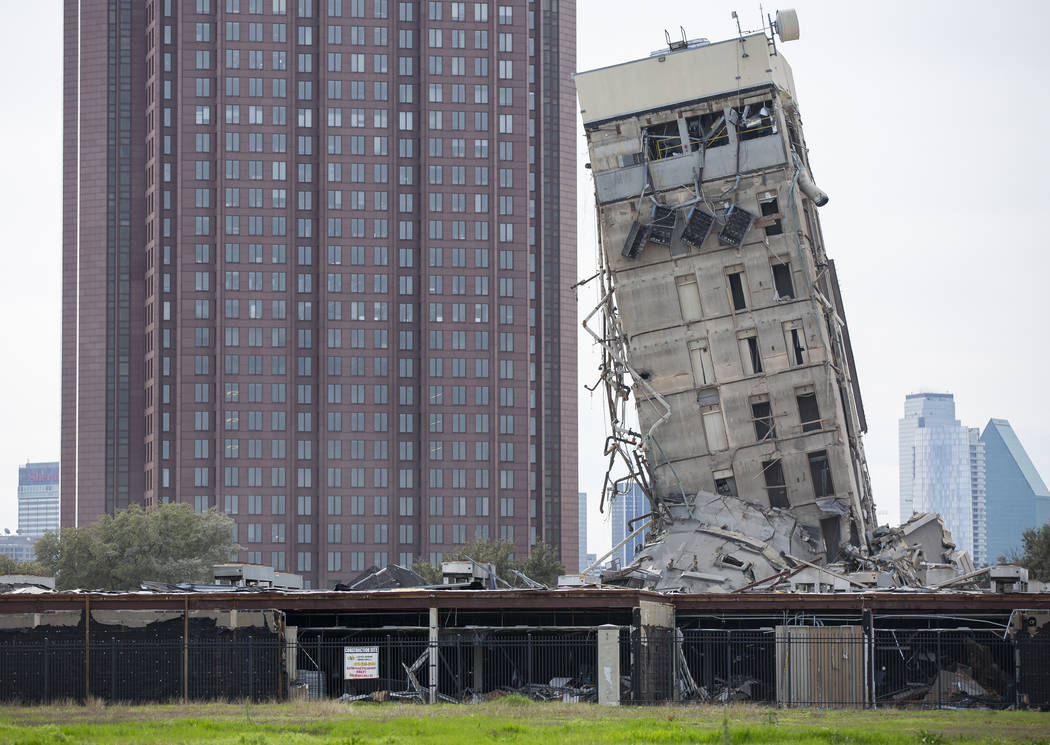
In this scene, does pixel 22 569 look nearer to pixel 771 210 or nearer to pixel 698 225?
pixel 698 225

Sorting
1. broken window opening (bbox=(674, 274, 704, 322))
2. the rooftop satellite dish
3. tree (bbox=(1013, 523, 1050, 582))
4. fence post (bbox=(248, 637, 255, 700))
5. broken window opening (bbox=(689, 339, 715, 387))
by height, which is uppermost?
the rooftop satellite dish

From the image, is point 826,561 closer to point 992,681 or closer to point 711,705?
point 992,681

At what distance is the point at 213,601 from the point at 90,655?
14.5ft

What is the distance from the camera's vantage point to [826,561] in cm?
7369

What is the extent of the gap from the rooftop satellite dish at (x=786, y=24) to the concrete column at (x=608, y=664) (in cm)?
3343

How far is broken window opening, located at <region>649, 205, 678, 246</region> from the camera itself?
75375 mm

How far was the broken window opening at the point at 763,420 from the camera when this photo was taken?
2965 inches

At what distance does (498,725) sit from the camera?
1719 inches

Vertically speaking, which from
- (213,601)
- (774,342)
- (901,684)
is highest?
(774,342)

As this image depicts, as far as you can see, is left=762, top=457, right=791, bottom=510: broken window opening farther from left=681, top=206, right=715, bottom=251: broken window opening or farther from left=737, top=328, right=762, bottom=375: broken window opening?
left=681, top=206, right=715, bottom=251: broken window opening

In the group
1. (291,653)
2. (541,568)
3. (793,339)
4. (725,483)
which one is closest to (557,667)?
(291,653)

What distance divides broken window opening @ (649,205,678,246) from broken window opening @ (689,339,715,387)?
194 inches

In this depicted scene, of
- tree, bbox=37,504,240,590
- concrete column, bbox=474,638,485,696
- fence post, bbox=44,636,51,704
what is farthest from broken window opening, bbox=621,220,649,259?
tree, bbox=37,504,240,590

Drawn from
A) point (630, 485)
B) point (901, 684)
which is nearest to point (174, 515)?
point (630, 485)
